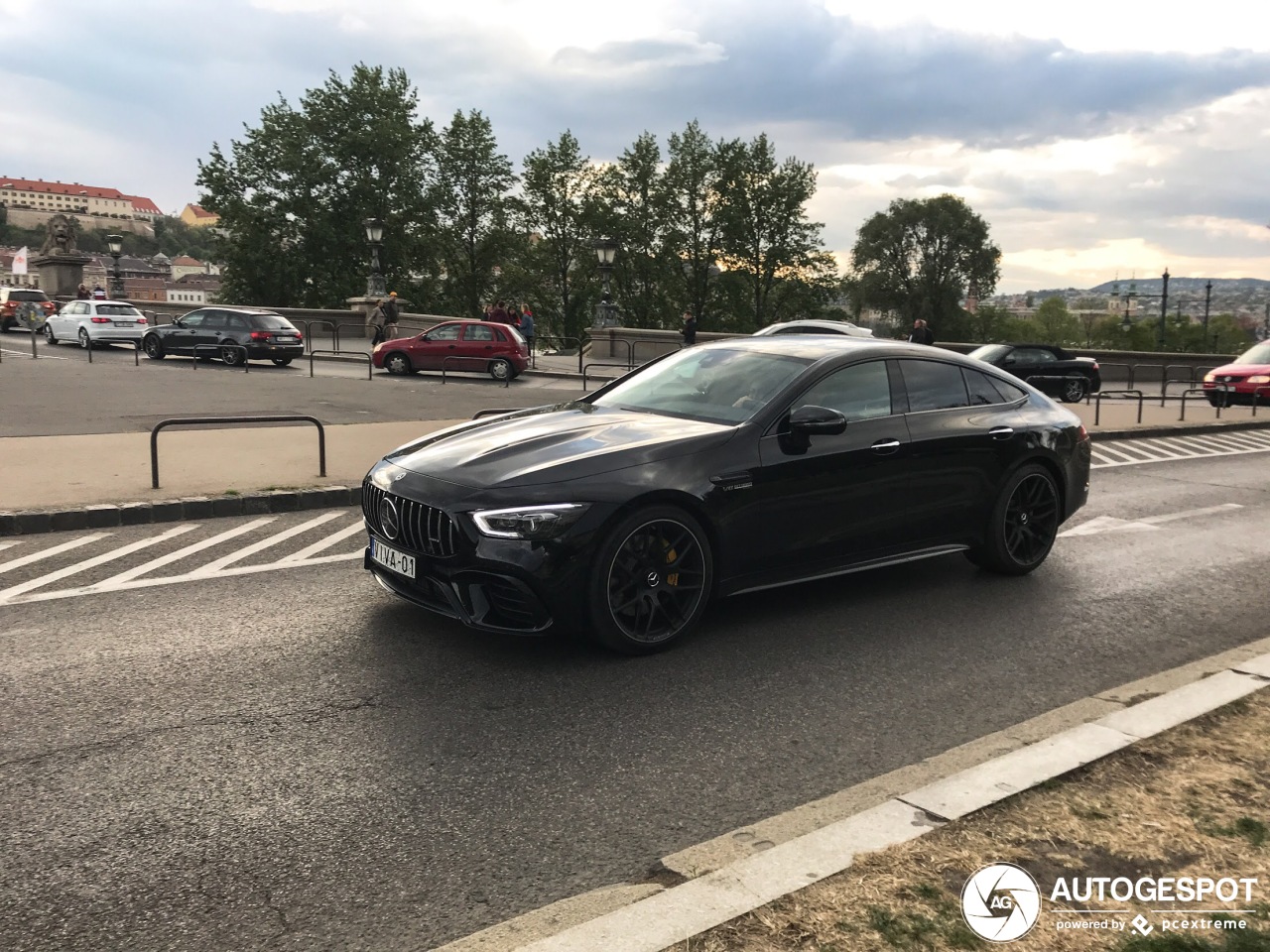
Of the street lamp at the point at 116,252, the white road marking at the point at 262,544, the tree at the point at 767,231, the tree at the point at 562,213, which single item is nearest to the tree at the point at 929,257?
the tree at the point at 767,231

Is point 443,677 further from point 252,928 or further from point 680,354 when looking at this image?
point 680,354

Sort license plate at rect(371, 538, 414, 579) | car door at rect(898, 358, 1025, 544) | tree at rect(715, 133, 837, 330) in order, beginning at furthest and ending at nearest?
tree at rect(715, 133, 837, 330) → car door at rect(898, 358, 1025, 544) → license plate at rect(371, 538, 414, 579)

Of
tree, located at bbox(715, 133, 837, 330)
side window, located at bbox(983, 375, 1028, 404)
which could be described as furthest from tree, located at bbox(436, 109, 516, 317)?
side window, located at bbox(983, 375, 1028, 404)

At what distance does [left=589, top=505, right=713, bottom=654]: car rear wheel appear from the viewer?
16.6 ft

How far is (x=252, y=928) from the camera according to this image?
113 inches

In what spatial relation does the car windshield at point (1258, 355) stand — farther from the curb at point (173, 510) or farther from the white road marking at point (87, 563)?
the white road marking at point (87, 563)

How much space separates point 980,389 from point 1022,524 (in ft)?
3.23

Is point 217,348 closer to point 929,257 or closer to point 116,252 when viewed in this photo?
point 116,252

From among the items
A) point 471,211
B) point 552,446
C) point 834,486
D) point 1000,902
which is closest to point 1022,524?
point 834,486

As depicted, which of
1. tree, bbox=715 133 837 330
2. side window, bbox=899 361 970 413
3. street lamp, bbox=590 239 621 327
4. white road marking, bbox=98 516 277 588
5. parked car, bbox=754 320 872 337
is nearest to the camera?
side window, bbox=899 361 970 413

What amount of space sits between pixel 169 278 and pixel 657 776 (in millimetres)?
215603

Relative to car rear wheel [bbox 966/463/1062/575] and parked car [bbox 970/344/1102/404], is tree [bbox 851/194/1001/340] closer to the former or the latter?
parked car [bbox 970/344/1102/404]

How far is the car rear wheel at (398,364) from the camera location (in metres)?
29.2

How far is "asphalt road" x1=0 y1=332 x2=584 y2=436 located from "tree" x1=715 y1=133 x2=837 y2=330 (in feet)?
154
